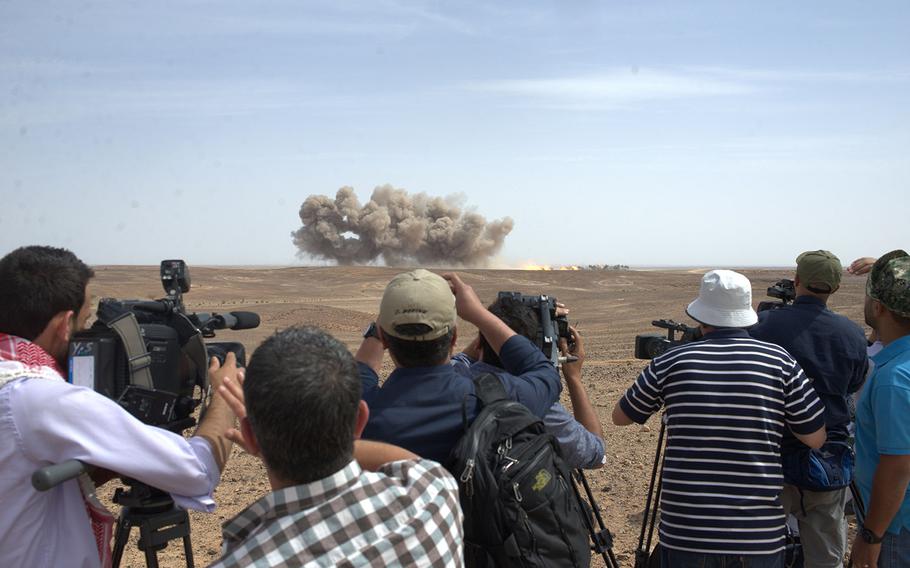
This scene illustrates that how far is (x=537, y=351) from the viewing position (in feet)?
10.4

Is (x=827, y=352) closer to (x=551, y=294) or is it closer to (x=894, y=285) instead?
(x=894, y=285)

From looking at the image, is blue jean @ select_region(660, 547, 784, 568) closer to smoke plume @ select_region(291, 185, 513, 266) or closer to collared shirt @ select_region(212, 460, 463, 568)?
collared shirt @ select_region(212, 460, 463, 568)

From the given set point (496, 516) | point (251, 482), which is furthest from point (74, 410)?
point (251, 482)

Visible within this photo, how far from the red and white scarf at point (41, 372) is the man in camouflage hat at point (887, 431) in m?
2.86

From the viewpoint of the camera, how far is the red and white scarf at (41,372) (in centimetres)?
237

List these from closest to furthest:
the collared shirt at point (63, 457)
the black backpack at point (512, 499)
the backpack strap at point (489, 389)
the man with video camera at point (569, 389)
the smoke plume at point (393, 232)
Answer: the collared shirt at point (63, 457), the black backpack at point (512, 499), the backpack strap at point (489, 389), the man with video camera at point (569, 389), the smoke plume at point (393, 232)

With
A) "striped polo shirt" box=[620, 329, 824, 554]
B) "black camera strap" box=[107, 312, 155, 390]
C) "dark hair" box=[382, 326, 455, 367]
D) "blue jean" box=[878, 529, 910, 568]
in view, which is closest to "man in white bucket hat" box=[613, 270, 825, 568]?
"striped polo shirt" box=[620, 329, 824, 554]

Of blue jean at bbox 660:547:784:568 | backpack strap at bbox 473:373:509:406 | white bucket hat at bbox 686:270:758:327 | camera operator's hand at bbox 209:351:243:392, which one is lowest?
blue jean at bbox 660:547:784:568

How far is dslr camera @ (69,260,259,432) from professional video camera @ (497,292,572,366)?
1.12 meters

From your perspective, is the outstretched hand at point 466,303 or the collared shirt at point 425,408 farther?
the outstretched hand at point 466,303

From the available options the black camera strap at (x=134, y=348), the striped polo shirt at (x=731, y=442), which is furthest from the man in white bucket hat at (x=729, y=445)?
the black camera strap at (x=134, y=348)

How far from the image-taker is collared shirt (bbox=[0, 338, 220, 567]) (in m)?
2.28

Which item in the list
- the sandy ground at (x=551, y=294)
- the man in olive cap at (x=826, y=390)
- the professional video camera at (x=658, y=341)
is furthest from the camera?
the sandy ground at (x=551, y=294)

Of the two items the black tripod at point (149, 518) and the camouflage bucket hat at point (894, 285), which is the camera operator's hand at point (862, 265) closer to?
the camouflage bucket hat at point (894, 285)
